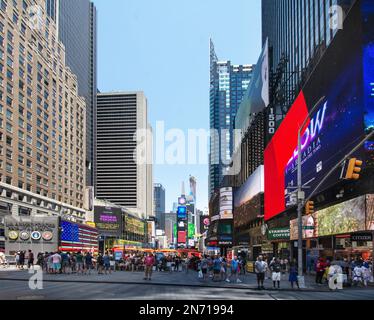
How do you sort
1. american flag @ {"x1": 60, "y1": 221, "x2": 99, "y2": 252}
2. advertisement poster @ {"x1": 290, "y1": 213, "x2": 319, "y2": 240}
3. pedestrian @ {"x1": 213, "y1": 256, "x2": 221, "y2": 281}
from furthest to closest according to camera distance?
american flag @ {"x1": 60, "y1": 221, "x2": 99, "y2": 252} < advertisement poster @ {"x1": 290, "y1": 213, "x2": 319, "y2": 240} < pedestrian @ {"x1": 213, "y1": 256, "x2": 221, "y2": 281}

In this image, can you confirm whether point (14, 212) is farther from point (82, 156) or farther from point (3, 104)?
point (82, 156)

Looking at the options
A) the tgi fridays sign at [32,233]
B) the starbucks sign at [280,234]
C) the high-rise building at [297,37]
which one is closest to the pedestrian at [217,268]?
the tgi fridays sign at [32,233]

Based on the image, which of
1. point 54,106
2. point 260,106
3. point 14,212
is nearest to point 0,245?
point 14,212

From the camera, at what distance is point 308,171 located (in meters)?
46.7

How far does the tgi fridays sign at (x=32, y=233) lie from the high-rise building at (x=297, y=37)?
1258 inches

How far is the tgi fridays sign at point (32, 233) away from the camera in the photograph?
50.2 m

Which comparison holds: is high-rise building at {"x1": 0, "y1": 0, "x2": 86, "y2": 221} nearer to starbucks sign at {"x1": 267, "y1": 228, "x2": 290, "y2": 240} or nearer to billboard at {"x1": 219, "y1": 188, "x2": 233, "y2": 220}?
billboard at {"x1": 219, "y1": 188, "x2": 233, "y2": 220}

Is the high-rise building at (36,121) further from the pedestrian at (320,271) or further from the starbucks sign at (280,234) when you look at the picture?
the pedestrian at (320,271)

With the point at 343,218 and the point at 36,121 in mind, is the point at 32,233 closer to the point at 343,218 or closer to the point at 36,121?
the point at 343,218

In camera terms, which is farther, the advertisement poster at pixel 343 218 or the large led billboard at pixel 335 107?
the large led billboard at pixel 335 107

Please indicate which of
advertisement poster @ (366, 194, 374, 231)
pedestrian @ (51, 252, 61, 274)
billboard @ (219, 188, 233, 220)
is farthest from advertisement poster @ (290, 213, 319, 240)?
billboard @ (219, 188, 233, 220)

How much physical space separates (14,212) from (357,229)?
70363mm

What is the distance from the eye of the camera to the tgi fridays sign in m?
50.2

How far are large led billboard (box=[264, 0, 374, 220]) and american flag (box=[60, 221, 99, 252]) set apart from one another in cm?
2318
